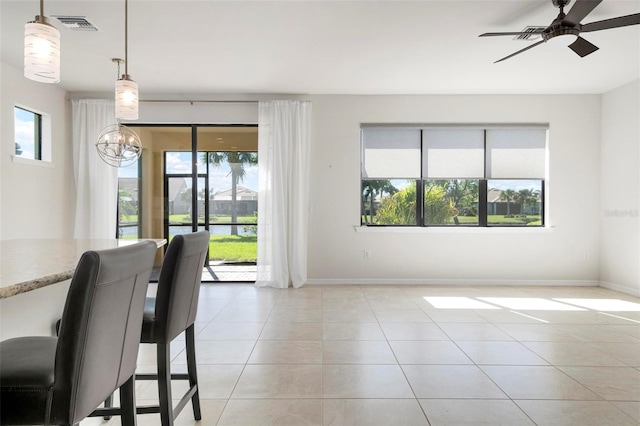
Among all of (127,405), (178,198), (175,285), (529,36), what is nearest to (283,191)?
(178,198)

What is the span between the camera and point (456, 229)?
18.8 ft

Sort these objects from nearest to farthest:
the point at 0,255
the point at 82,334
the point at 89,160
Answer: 1. the point at 82,334
2. the point at 0,255
3. the point at 89,160

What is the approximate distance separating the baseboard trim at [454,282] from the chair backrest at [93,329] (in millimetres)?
4638

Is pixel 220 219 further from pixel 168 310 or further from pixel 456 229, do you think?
pixel 168 310

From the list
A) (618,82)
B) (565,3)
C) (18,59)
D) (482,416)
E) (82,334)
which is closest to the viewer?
(82,334)

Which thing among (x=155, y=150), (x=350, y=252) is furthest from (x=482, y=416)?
(x=155, y=150)

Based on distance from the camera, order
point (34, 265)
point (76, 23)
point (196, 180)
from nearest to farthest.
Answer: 1. point (34, 265)
2. point (76, 23)
3. point (196, 180)

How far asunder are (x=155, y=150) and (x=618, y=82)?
6.41 m

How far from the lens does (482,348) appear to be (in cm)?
312

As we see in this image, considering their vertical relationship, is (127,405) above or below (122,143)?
below

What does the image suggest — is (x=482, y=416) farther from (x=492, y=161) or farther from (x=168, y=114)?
(x=168, y=114)

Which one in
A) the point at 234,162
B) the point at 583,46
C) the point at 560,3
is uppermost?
the point at 560,3

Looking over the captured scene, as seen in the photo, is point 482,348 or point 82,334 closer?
point 82,334

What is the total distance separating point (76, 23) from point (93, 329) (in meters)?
3.50
